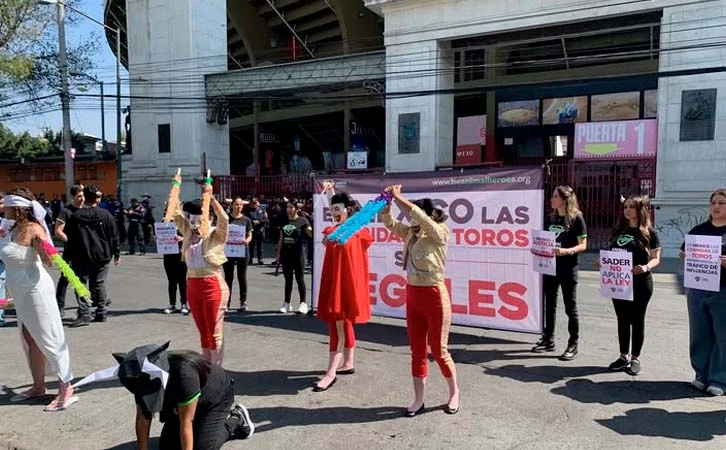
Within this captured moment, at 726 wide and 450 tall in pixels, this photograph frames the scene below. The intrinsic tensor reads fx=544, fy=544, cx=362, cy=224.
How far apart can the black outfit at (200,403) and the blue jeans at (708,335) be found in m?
4.15

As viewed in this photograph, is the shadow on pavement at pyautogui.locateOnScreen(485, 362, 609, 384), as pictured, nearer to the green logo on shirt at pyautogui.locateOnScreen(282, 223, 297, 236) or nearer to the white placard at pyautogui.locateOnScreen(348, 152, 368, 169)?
the green logo on shirt at pyautogui.locateOnScreen(282, 223, 297, 236)

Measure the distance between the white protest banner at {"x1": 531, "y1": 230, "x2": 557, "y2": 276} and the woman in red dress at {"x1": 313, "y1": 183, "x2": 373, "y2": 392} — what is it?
2004 millimetres

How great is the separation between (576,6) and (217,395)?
18.7m

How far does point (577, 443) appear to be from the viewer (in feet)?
12.9

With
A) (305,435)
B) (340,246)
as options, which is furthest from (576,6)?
(305,435)

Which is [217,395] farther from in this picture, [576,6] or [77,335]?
[576,6]

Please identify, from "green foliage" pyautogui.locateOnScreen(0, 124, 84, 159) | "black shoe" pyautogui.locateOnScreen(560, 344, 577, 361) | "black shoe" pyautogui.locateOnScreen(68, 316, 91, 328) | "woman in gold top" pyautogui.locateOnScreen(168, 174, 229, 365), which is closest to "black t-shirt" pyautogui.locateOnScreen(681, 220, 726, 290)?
"black shoe" pyautogui.locateOnScreen(560, 344, 577, 361)

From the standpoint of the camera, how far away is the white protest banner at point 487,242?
6391 mm

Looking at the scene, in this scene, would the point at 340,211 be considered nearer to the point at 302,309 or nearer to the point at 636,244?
the point at 636,244

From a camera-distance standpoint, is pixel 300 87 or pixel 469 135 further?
pixel 469 135

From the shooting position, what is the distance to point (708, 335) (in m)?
4.95

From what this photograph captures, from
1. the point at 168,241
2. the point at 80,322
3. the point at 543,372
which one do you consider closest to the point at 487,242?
the point at 543,372

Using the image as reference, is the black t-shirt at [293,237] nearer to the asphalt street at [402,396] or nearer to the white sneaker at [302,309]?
the white sneaker at [302,309]

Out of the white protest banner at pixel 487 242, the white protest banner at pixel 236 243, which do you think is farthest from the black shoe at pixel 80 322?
the white protest banner at pixel 487 242
